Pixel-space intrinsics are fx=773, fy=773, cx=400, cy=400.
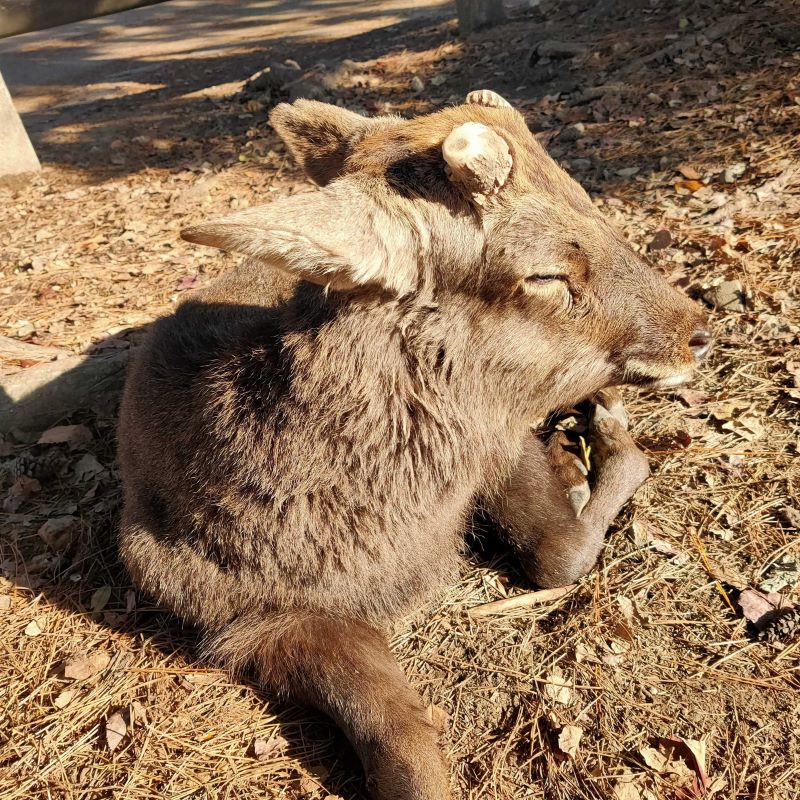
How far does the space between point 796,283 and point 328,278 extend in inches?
128

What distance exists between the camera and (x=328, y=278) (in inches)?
93.4

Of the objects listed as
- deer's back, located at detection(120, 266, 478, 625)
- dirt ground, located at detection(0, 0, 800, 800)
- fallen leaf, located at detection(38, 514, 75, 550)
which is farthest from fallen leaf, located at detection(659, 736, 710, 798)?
fallen leaf, located at detection(38, 514, 75, 550)

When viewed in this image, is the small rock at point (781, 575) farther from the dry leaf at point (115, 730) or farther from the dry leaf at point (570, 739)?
the dry leaf at point (115, 730)

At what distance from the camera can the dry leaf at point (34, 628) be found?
132 inches

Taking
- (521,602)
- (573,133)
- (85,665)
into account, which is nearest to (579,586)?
(521,602)

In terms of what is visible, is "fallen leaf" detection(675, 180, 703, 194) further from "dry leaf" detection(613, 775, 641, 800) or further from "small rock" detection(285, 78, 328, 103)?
"small rock" detection(285, 78, 328, 103)

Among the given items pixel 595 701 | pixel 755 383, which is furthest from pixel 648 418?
pixel 595 701

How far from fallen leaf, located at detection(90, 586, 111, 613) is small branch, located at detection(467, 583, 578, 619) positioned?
1631 millimetres

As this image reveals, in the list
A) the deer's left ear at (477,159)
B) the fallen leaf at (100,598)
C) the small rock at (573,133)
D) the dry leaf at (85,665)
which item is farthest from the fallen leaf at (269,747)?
the small rock at (573,133)

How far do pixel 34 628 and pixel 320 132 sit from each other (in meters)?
2.45

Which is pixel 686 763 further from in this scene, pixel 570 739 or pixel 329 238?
pixel 329 238

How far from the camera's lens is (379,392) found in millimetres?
2691

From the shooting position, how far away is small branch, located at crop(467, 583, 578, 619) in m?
3.26

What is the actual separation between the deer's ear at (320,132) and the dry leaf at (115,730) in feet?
7.38
